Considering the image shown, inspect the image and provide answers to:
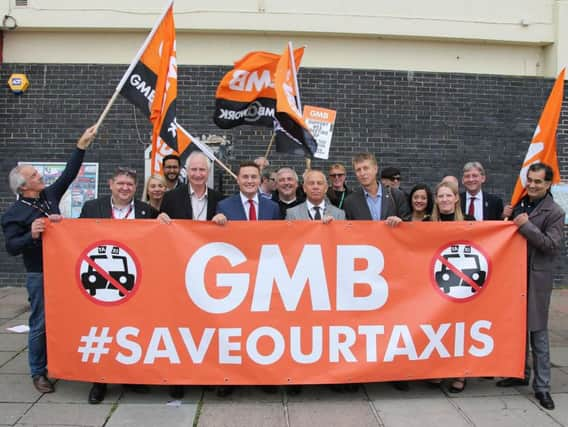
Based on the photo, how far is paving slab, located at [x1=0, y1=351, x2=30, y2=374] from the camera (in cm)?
483

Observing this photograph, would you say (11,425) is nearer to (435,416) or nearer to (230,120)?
(435,416)

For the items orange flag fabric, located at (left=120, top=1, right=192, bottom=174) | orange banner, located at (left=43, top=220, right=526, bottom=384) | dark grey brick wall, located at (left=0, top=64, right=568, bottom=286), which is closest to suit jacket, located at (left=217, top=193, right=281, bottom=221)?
orange banner, located at (left=43, top=220, right=526, bottom=384)

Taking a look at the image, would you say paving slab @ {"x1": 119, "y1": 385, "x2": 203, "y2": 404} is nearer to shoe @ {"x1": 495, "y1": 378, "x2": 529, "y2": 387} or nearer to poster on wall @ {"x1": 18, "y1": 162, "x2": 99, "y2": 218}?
shoe @ {"x1": 495, "y1": 378, "x2": 529, "y2": 387}

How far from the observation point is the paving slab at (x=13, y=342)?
5.53 meters

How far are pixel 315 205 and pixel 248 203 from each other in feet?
1.96

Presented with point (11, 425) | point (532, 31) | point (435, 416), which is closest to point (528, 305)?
point (435, 416)

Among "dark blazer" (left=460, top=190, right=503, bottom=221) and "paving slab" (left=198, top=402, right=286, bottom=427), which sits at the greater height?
"dark blazer" (left=460, top=190, right=503, bottom=221)

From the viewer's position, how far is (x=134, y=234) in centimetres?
416

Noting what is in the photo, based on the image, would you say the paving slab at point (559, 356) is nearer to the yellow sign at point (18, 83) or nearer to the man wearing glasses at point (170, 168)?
the man wearing glasses at point (170, 168)

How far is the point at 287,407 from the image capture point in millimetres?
4070

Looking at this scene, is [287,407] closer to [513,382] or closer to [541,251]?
[513,382]

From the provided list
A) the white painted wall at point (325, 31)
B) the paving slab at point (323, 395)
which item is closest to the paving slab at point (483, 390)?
the paving slab at point (323, 395)

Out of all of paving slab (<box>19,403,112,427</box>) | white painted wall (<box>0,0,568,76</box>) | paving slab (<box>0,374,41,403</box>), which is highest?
white painted wall (<box>0,0,568,76</box>)

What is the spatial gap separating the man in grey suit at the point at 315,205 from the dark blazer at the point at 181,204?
0.74m
